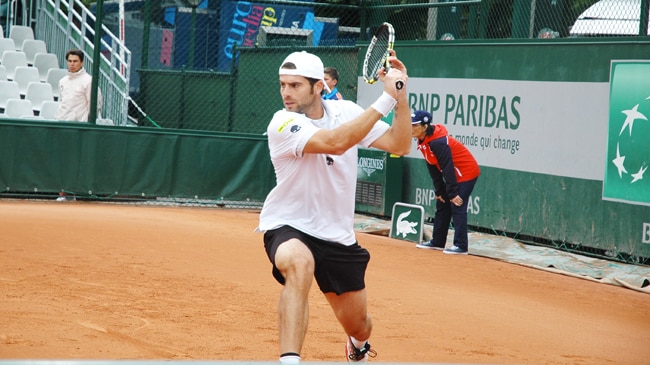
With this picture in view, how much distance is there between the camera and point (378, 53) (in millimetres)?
6398

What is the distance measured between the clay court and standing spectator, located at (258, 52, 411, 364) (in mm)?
1148

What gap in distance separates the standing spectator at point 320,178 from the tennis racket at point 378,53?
0.37m

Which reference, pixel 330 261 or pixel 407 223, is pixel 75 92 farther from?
pixel 330 261

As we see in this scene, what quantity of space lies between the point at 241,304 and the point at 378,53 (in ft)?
9.30

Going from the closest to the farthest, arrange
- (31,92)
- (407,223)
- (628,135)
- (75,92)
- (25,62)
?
(628,135) < (407,223) < (75,92) < (31,92) < (25,62)

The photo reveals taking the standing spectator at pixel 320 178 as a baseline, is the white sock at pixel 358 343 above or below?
below

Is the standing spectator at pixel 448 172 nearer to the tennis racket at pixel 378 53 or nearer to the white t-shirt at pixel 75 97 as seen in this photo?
the tennis racket at pixel 378 53

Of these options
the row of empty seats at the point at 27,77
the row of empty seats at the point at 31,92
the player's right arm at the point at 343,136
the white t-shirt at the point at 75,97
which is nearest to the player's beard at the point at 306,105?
the player's right arm at the point at 343,136

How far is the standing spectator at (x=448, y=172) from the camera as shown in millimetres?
12531

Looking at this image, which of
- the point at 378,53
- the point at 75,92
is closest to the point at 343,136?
the point at 378,53

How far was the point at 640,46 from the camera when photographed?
11.8 meters

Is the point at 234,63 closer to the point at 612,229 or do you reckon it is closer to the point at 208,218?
the point at 208,218

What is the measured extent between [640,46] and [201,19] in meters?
15.2

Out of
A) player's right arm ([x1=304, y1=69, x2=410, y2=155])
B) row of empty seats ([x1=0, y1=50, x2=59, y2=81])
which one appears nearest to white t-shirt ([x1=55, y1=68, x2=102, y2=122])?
row of empty seats ([x1=0, y1=50, x2=59, y2=81])
